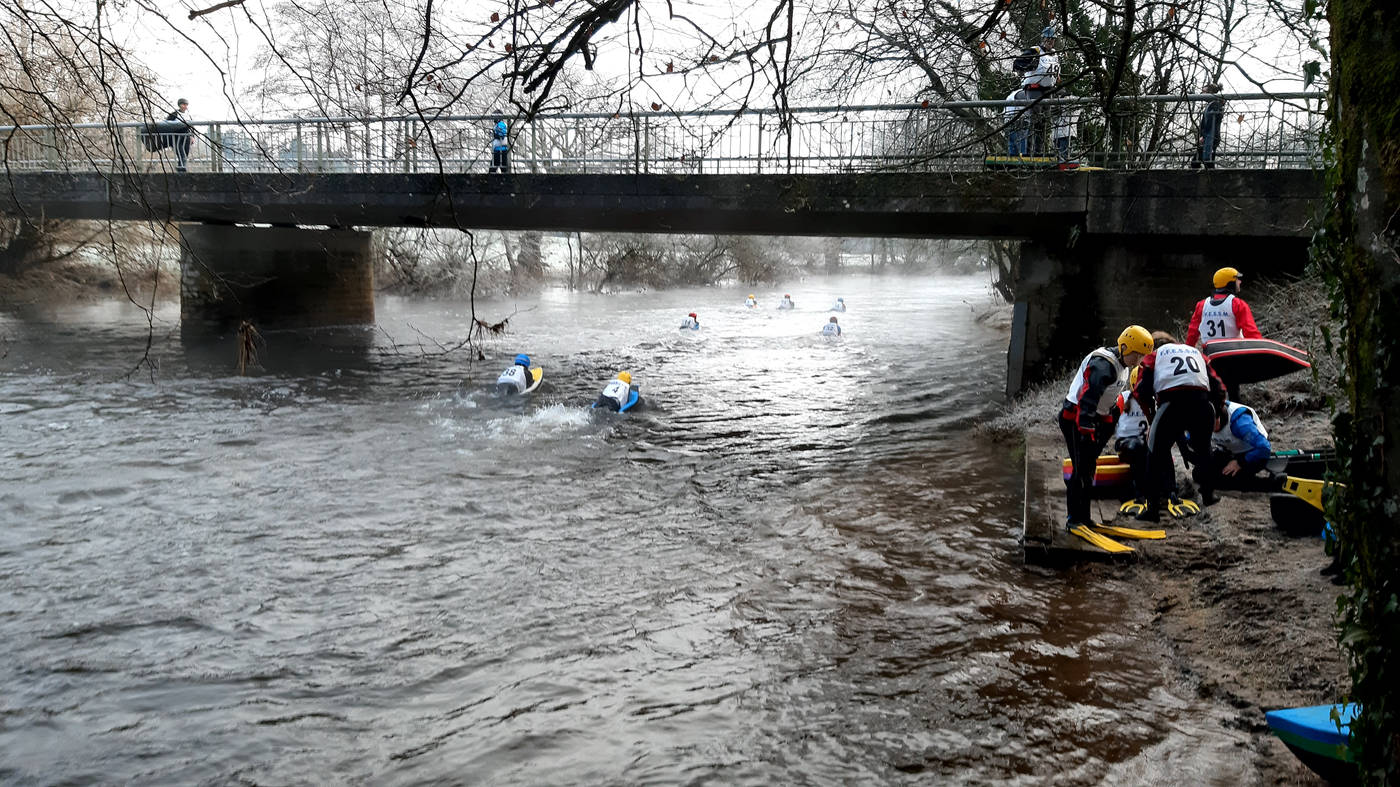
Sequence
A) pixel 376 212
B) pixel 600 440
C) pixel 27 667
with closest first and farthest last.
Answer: pixel 27 667
pixel 600 440
pixel 376 212

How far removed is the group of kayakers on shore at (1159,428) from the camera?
763cm

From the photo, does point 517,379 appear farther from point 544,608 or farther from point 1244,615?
point 1244,615

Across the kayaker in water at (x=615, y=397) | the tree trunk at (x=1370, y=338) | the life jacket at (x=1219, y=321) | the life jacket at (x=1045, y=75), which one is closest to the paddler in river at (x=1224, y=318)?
the life jacket at (x=1219, y=321)

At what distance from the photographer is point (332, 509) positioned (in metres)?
9.95

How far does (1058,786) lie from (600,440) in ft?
32.1

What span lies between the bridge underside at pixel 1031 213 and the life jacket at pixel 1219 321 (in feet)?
8.36

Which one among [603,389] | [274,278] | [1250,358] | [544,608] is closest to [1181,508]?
[1250,358]

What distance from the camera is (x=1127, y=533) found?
7.82 meters

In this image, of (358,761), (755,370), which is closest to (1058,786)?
(358,761)

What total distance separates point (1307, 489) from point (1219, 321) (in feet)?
10.7

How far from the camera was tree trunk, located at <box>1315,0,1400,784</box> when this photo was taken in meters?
2.53

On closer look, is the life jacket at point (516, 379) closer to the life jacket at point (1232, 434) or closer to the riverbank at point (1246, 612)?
the riverbank at point (1246, 612)

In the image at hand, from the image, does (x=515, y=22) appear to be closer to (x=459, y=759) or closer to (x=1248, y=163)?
(x=459, y=759)

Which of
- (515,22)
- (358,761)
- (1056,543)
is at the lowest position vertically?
(358,761)
